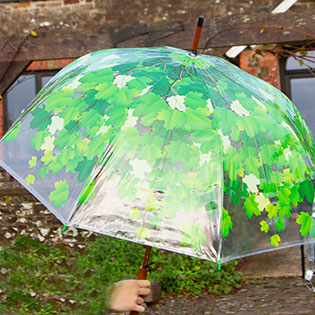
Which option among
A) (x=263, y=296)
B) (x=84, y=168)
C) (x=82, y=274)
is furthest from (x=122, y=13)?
(x=84, y=168)

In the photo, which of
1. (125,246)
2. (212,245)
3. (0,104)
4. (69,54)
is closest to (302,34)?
(69,54)

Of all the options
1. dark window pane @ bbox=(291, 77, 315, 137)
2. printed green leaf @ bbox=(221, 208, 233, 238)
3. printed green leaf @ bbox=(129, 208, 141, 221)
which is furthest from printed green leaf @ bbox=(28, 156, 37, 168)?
dark window pane @ bbox=(291, 77, 315, 137)

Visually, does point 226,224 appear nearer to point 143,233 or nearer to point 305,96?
point 143,233

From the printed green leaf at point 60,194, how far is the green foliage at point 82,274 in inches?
117

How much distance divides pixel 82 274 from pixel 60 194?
11.6 ft

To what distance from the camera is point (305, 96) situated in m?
8.66

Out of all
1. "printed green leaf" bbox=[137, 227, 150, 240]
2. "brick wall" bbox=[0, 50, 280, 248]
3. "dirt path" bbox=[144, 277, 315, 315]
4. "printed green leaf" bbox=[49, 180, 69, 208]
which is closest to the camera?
"printed green leaf" bbox=[137, 227, 150, 240]

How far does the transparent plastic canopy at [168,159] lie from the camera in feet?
6.31

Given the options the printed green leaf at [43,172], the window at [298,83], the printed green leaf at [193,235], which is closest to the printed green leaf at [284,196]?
the printed green leaf at [193,235]

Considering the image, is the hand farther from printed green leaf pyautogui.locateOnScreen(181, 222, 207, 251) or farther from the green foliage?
the green foliage

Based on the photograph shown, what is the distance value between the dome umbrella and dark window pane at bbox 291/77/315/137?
654 centimetres

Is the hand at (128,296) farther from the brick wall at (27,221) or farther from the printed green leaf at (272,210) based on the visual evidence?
the brick wall at (27,221)

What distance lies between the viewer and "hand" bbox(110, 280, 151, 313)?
2066 mm

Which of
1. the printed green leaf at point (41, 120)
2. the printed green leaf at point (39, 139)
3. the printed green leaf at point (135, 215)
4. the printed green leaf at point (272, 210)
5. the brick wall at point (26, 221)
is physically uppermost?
the printed green leaf at point (41, 120)
